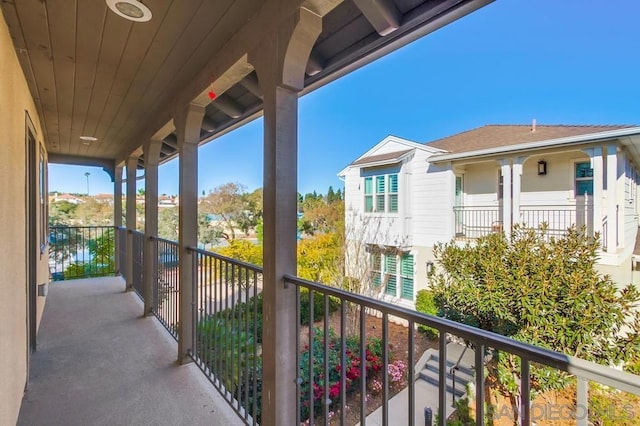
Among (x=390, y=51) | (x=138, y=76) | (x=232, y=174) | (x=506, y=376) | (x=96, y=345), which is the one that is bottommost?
(x=506, y=376)

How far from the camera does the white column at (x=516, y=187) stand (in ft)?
19.7

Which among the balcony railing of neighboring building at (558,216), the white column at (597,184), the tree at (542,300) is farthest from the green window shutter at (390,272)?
the white column at (597,184)

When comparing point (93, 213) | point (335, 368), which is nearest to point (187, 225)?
point (335, 368)

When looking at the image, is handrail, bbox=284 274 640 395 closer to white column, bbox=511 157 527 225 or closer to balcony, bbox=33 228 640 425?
balcony, bbox=33 228 640 425

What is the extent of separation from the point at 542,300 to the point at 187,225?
3.79 metres

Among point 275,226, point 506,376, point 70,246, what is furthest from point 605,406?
point 70,246

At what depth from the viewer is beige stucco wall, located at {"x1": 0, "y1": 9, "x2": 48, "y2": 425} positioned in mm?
1501

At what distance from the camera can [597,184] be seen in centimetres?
534

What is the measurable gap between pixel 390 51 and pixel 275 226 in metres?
1.04

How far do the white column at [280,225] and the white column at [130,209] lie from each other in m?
3.96

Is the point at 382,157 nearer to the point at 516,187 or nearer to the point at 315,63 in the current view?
the point at 516,187

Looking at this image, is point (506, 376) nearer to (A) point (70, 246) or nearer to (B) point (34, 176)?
(B) point (34, 176)

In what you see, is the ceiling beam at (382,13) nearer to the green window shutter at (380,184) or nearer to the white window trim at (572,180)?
the white window trim at (572,180)

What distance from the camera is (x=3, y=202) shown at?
1533 mm
